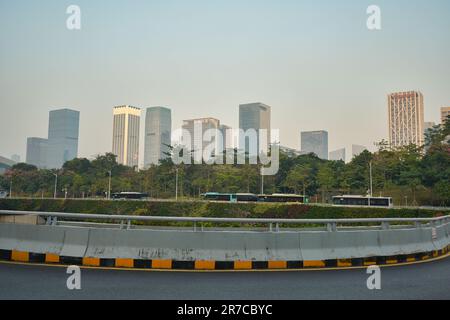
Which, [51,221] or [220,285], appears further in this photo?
[51,221]

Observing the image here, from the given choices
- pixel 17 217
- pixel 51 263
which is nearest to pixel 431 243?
pixel 51 263

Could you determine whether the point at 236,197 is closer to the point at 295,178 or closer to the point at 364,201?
the point at 295,178

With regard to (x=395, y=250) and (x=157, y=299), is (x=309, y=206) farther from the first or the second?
(x=157, y=299)

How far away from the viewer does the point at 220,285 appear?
7430mm

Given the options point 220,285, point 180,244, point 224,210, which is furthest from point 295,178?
point 220,285

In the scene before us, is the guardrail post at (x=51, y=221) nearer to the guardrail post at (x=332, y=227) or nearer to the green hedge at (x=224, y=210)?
the guardrail post at (x=332, y=227)

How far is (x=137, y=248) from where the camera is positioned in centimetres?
934

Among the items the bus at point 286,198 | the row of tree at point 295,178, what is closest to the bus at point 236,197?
the bus at point 286,198

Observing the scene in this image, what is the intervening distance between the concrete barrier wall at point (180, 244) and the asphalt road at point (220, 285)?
71 centimetres

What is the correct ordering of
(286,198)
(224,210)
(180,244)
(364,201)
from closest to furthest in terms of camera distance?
(180,244)
(364,201)
(286,198)
(224,210)

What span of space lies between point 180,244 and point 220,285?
7.11ft

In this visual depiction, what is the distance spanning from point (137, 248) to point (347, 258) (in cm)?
521

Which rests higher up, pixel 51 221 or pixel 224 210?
pixel 51 221

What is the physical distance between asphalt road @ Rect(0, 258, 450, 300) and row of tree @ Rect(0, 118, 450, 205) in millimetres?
54340
